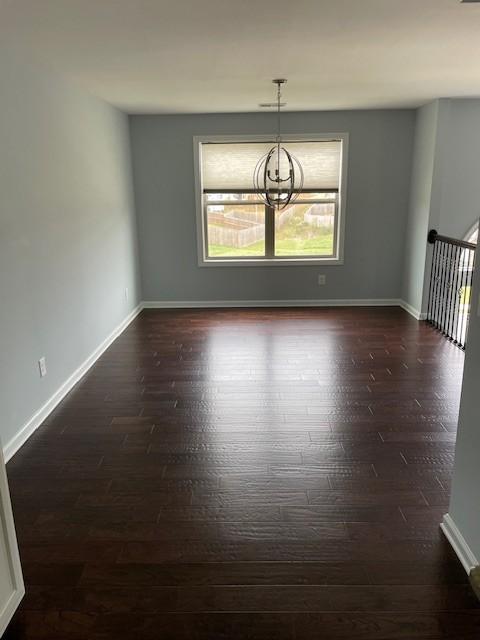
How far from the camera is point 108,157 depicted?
4949 millimetres

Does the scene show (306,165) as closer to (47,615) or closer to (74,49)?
(74,49)

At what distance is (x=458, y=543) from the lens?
1.99 m

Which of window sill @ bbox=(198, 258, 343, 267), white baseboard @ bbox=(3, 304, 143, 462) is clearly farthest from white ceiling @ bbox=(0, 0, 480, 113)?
white baseboard @ bbox=(3, 304, 143, 462)

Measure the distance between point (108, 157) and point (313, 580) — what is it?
4429 millimetres

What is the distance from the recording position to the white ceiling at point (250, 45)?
2400mm

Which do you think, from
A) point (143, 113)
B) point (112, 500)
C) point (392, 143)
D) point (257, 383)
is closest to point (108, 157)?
point (143, 113)

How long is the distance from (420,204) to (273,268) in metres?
1.92

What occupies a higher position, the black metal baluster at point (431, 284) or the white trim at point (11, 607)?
the black metal baluster at point (431, 284)

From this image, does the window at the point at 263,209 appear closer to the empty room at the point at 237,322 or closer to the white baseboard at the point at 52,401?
the empty room at the point at 237,322

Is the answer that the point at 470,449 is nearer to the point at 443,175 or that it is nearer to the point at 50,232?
the point at 50,232

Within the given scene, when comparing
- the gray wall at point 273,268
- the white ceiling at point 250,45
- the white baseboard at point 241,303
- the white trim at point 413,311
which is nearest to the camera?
the white ceiling at point 250,45

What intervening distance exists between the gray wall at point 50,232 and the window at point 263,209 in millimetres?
1315

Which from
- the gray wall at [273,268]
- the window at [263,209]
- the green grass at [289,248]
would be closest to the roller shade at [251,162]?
the window at [263,209]

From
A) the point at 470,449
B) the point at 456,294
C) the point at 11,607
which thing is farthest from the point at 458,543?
the point at 456,294
